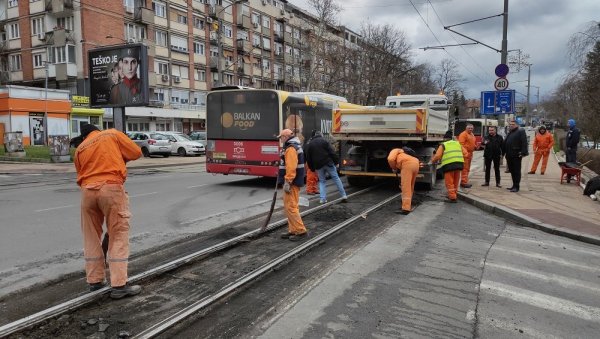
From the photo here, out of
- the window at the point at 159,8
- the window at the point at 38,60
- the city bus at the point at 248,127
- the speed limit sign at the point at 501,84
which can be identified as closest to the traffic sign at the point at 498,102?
the speed limit sign at the point at 501,84

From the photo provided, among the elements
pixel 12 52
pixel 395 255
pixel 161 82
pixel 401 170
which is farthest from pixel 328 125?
pixel 12 52

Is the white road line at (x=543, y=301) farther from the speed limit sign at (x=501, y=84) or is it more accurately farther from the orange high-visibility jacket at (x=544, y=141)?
the orange high-visibility jacket at (x=544, y=141)

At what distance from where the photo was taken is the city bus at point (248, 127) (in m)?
13.1

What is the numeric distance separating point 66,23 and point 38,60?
5.04 meters

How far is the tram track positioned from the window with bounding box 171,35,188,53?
4490 centimetres

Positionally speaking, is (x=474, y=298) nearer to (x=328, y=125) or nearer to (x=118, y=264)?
(x=118, y=264)

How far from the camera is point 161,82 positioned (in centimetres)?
4666

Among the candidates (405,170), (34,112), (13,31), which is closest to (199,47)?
(13,31)

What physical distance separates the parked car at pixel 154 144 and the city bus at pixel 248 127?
16310mm

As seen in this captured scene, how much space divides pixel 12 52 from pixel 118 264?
49.7 m

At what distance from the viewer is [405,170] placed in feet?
30.9

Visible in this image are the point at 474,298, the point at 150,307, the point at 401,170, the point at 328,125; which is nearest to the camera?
the point at 150,307

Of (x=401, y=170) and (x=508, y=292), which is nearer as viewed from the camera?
(x=508, y=292)

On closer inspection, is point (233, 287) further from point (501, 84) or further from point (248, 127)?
point (501, 84)
